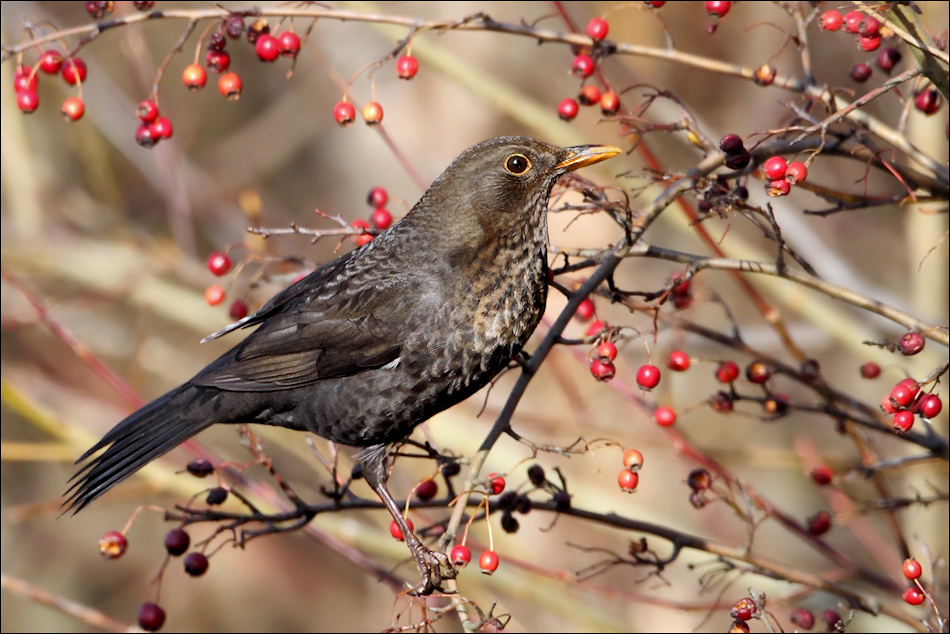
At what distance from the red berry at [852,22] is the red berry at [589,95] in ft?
2.92

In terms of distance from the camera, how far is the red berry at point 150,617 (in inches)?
132

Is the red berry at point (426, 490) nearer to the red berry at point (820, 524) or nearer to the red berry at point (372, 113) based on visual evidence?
the red berry at point (372, 113)

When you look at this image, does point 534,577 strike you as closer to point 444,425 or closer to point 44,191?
point 444,425

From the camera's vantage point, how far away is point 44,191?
6.22 m

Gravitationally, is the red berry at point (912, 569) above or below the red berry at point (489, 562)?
above

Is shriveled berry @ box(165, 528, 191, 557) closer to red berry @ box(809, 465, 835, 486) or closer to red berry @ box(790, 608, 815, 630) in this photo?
red berry @ box(790, 608, 815, 630)

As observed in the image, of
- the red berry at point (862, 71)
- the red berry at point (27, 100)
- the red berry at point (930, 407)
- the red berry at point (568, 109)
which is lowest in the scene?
the red berry at point (930, 407)

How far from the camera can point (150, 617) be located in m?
3.38

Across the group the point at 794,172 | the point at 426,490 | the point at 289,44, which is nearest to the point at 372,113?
the point at 289,44

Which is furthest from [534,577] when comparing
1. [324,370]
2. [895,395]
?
[895,395]

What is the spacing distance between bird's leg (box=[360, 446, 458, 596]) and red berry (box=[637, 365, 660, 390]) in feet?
2.91

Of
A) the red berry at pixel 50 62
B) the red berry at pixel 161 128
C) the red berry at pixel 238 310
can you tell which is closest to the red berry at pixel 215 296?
the red berry at pixel 238 310

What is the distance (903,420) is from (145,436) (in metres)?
2.64

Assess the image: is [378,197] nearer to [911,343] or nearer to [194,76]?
[194,76]
